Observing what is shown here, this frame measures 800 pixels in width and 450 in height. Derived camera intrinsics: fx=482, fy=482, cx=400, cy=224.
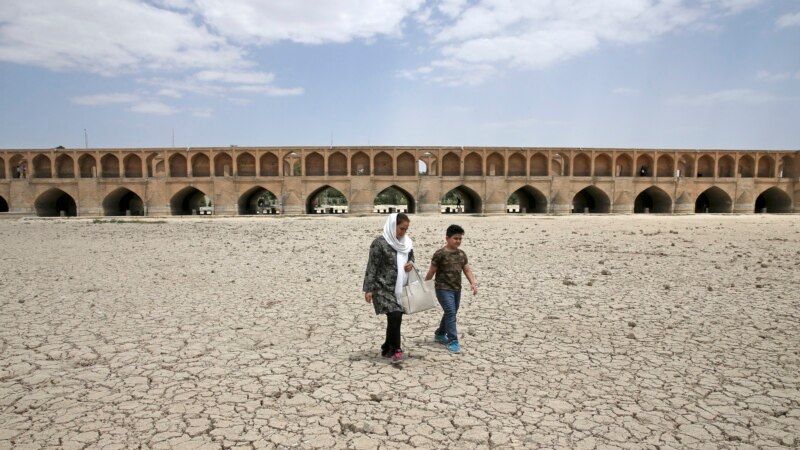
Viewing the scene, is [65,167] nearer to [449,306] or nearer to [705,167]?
[449,306]

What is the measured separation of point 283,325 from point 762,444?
14.5ft

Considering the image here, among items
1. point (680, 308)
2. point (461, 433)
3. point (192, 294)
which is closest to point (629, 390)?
point (461, 433)

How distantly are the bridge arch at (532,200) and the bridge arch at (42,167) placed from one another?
3298cm

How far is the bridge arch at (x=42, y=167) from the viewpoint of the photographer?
32.8m

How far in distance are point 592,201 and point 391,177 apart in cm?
1607

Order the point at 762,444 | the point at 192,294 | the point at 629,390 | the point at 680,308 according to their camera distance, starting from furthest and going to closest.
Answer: the point at 192,294 < the point at 680,308 < the point at 629,390 < the point at 762,444

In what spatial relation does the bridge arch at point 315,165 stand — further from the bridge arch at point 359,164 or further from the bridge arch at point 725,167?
the bridge arch at point 725,167

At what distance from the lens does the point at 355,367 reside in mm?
4258

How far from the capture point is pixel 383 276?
4.02 meters

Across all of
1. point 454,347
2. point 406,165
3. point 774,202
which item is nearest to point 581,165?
point 406,165

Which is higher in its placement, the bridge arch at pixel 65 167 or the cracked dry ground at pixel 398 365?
the bridge arch at pixel 65 167

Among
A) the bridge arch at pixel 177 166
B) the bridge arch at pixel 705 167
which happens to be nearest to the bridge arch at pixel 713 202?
the bridge arch at pixel 705 167

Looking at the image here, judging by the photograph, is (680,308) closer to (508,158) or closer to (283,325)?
(283,325)

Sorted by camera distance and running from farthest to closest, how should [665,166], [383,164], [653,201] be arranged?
[653,201] → [665,166] → [383,164]
